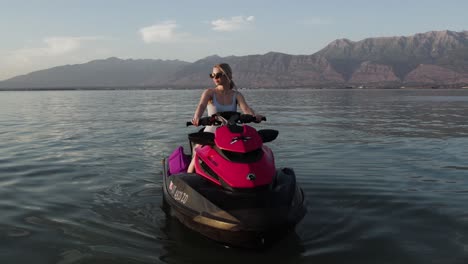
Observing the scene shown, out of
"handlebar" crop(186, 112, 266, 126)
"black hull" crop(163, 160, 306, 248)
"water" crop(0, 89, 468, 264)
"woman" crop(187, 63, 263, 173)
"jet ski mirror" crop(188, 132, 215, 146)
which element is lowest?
"water" crop(0, 89, 468, 264)

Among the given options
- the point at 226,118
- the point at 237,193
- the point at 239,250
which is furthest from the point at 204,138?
the point at 239,250

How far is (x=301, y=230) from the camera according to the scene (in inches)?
205

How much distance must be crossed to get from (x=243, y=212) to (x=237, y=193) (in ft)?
0.79

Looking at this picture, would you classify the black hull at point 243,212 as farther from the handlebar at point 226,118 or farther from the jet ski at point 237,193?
the handlebar at point 226,118

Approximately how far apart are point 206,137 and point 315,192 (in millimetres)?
2892

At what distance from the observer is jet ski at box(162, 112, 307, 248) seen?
13.6 ft

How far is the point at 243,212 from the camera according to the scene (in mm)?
4152

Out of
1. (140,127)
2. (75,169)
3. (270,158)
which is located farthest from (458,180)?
(140,127)

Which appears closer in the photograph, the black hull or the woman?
the black hull

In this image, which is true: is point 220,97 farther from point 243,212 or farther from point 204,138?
point 243,212

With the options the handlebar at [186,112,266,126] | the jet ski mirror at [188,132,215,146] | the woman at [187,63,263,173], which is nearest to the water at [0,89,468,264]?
the jet ski mirror at [188,132,215,146]

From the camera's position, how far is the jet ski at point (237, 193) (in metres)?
4.16

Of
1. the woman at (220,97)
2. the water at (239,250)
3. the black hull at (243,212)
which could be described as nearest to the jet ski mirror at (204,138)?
the black hull at (243,212)

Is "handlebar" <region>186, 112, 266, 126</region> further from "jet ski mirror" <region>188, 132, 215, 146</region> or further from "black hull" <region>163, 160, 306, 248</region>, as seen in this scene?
"black hull" <region>163, 160, 306, 248</region>
